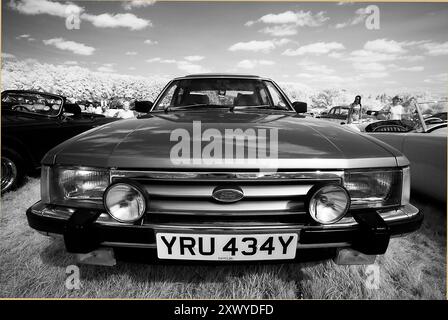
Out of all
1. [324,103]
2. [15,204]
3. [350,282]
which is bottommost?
[350,282]

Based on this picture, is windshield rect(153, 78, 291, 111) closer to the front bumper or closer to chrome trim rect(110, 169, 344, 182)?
chrome trim rect(110, 169, 344, 182)

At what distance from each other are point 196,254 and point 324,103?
68.1 metres

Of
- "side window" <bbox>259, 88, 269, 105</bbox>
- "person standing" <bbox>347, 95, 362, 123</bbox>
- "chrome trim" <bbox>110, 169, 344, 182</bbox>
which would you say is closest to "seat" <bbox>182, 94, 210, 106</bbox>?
"side window" <bbox>259, 88, 269, 105</bbox>

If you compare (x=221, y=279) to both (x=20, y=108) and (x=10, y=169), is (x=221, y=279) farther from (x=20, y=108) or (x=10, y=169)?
(x=20, y=108)

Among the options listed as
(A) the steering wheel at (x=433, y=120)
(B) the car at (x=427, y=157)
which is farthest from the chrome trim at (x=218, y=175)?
(A) the steering wheel at (x=433, y=120)

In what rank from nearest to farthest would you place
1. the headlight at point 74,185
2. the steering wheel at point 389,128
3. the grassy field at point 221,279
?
the headlight at point 74,185 → the grassy field at point 221,279 → the steering wheel at point 389,128

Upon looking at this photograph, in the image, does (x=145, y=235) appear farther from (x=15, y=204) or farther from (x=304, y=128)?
(x=15, y=204)

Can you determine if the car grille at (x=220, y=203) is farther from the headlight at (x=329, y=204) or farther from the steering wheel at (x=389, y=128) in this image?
the steering wheel at (x=389, y=128)

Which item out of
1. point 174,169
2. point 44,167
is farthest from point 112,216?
point 44,167

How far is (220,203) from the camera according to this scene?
4.56 ft

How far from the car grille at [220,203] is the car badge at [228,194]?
21 mm

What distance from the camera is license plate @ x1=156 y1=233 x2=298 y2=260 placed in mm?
1352

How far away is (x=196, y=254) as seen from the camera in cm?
137

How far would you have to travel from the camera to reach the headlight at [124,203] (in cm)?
133
